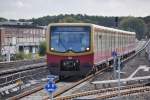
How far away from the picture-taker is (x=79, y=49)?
29.3 meters

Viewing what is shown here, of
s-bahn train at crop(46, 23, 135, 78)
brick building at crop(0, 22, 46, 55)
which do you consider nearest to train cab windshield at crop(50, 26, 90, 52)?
s-bahn train at crop(46, 23, 135, 78)

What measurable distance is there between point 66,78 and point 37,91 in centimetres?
745

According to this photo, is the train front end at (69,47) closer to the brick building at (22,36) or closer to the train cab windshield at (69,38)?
the train cab windshield at (69,38)

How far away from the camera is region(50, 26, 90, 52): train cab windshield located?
29.3 m

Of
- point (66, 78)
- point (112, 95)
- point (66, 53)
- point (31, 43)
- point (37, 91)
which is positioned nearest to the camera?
point (112, 95)

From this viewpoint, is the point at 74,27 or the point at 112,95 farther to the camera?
the point at 74,27

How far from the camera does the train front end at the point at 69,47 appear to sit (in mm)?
29297

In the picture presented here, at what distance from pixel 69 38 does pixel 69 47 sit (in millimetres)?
458

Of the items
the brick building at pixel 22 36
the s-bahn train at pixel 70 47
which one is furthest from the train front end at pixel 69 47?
the brick building at pixel 22 36

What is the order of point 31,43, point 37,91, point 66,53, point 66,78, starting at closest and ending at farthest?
point 37,91, point 66,53, point 66,78, point 31,43

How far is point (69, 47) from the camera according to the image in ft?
96.3

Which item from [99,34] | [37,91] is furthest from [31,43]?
[37,91]

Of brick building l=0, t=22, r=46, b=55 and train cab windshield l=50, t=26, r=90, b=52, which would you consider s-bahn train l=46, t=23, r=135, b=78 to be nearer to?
train cab windshield l=50, t=26, r=90, b=52

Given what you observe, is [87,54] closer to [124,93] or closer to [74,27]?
[74,27]
